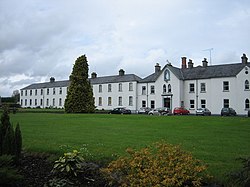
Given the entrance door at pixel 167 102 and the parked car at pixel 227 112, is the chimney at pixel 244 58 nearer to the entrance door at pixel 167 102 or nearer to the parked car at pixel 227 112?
the parked car at pixel 227 112

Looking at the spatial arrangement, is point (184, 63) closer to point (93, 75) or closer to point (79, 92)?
point (79, 92)

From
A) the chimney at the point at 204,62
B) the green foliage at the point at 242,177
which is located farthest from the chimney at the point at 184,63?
the green foliage at the point at 242,177

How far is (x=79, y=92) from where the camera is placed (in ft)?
148

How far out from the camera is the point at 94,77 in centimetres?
7694

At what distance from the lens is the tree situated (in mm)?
44531

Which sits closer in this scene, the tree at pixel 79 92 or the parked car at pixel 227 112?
the tree at pixel 79 92

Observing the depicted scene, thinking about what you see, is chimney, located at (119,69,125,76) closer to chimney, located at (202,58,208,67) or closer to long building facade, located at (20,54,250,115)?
long building facade, located at (20,54,250,115)

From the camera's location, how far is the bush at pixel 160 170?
19.2 ft

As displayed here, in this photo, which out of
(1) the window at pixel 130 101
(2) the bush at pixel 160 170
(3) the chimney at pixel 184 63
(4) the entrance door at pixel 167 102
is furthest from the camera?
(1) the window at pixel 130 101

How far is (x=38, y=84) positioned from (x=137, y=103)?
42.5 metres

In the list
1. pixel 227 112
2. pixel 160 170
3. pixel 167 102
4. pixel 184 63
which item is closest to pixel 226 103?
pixel 227 112

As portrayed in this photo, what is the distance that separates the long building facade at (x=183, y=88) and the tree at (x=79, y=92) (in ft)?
59.7

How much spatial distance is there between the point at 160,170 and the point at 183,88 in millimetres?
51607

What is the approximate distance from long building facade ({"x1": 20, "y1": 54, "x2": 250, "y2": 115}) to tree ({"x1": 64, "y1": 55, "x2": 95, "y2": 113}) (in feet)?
59.7
